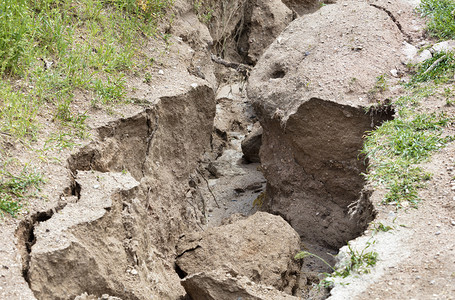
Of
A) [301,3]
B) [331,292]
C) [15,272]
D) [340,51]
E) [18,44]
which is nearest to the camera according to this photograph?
[15,272]

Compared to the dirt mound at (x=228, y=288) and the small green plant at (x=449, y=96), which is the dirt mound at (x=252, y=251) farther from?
the small green plant at (x=449, y=96)

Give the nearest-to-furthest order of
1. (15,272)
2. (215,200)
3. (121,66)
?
(15,272) → (121,66) → (215,200)

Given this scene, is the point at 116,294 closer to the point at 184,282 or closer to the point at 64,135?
the point at 184,282

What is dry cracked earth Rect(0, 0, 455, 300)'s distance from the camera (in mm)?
3264

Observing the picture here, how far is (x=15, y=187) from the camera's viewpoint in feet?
11.7

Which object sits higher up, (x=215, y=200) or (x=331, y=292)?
(x=215, y=200)

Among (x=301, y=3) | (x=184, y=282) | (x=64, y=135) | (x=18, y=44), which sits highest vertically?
(x=301, y=3)

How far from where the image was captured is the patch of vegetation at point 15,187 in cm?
340

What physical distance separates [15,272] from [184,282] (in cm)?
135

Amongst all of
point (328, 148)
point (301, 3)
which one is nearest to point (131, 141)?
point (328, 148)

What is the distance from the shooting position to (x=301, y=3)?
A: 9.77m

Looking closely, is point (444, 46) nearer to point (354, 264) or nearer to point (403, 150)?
point (403, 150)

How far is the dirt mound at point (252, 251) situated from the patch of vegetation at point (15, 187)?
165cm

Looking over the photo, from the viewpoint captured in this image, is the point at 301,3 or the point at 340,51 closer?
the point at 340,51
